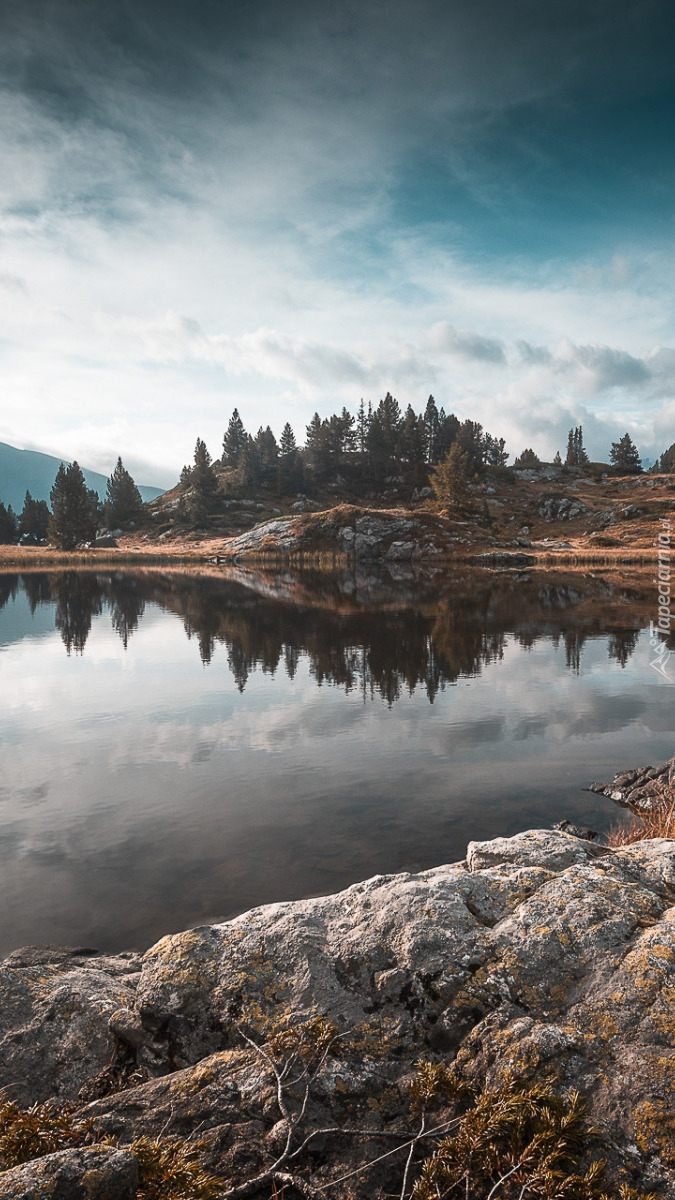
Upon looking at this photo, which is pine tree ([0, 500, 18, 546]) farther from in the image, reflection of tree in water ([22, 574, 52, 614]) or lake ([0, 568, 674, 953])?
lake ([0, 568, 674, 953])

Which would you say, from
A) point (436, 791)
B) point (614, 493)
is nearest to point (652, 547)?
point (614, 493)

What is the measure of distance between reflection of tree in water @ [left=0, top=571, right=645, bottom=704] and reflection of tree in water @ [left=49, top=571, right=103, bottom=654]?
141 millimetres

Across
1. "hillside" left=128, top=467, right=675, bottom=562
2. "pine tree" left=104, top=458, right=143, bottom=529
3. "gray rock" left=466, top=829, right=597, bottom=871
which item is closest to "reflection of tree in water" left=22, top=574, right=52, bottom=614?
"hillside" left=128, top=467, right=675, bottom=562

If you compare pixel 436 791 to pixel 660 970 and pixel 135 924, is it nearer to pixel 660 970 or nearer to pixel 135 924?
pixel 135 924

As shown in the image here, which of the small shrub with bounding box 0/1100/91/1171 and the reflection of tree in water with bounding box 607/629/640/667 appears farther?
the reflection of tree in water with bounding box 607/629/640/667

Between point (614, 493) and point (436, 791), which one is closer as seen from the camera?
point (436, 791)

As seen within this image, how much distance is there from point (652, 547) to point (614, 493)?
→ 72923mm

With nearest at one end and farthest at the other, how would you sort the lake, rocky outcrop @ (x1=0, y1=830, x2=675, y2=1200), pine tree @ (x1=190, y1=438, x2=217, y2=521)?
rocky outcrop @ (x1=0, y1=830, x2=675, y2=1200)
the lake
pine tree @ (x1=190, y1=438, x2=217, y2=521)

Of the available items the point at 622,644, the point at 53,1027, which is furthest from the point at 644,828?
the point at 622,644

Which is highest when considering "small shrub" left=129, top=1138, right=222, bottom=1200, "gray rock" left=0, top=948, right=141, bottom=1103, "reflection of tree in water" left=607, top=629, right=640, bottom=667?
"small shrub" left=129, top=1138, right=222, bottom=1200

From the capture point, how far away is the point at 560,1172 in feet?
14.3

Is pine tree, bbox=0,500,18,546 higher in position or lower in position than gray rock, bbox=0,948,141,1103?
higher

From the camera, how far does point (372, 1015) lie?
6.12 meters

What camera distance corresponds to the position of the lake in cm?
1349
